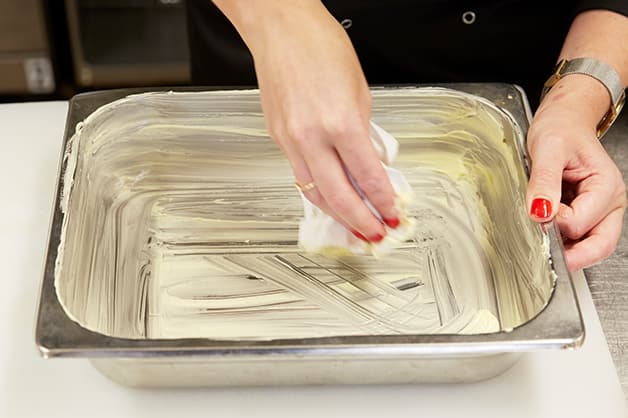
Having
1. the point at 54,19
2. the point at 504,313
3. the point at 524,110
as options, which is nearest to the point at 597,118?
the point at 524,110

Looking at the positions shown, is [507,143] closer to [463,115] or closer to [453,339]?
[463,115]

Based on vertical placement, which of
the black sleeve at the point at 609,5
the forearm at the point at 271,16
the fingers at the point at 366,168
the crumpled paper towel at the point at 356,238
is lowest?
the crumpled paper towel at the point at 356,238

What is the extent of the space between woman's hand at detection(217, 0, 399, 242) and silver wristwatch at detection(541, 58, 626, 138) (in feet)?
0.94

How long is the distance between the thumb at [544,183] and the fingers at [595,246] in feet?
0.13

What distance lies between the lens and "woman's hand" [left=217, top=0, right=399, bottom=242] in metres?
0.57

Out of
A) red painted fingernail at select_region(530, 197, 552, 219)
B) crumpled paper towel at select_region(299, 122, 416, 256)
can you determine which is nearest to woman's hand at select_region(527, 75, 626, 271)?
red painted fingernail at select_region(530, 197, 552, 219)

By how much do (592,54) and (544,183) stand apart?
18 cm

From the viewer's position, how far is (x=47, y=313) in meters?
0.61

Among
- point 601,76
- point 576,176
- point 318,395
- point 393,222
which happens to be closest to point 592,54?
point 601,76

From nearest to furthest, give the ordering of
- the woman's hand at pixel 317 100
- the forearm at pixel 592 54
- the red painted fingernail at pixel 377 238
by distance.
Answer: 1. the woman's hand at pixel 317 100
2. the red painted fingernail at pixel 377 238
3. the forearm at pixel 592 54

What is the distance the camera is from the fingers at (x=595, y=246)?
0.70 meters

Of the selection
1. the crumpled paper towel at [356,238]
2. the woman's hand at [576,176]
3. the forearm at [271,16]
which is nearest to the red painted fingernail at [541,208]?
the woman's hand at [576,176]

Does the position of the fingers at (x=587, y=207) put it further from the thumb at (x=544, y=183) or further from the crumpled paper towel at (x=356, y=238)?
the crumpled paper towel at (x=356, y=238)

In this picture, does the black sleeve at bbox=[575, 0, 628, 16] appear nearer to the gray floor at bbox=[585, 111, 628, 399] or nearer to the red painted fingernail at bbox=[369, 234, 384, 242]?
the gray floor at bbox=[585, 111, 628, 399]
